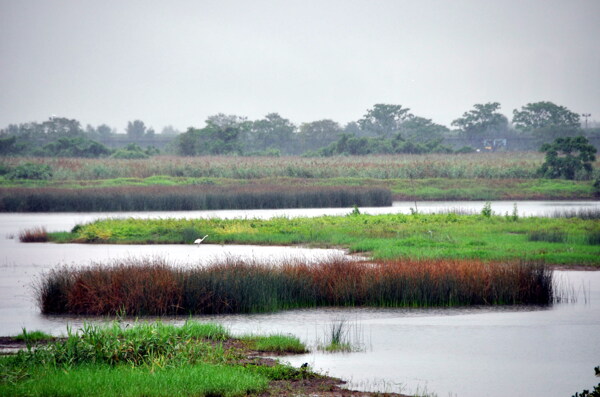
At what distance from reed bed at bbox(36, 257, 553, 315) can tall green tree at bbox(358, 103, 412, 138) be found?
101121 mm

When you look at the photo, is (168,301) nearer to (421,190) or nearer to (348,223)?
(348,223)

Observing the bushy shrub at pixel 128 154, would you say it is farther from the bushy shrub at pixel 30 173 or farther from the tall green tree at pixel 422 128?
the tall green tree at pixel 422 128

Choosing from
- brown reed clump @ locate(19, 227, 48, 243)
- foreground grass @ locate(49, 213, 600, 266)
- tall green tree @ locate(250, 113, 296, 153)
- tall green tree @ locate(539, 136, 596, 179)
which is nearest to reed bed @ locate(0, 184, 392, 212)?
foreground grass @ locate(49, 213, 600, 266)

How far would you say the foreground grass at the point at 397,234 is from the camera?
20.6 meters

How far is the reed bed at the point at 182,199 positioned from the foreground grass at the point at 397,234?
960cm

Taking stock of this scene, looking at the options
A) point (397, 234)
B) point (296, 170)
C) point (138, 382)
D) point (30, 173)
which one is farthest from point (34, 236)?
point (296, 170)

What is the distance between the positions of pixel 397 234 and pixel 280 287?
32.2 ft

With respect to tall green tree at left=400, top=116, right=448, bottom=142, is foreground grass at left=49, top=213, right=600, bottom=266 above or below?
below

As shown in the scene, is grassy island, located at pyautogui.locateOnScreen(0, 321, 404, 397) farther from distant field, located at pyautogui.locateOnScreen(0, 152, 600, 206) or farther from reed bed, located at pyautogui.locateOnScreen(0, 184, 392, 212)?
distant field, located at pyautogui.locateOnScreen(0, 152, 600, 206)

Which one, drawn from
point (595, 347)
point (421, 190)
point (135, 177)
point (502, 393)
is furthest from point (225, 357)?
point (135, 177)

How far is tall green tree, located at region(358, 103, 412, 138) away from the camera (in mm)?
117000

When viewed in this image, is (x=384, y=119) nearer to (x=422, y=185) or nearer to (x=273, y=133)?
(x=273, y=133)

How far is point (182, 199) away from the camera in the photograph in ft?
129

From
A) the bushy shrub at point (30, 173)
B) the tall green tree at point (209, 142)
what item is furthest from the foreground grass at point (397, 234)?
the tall green tree at point (209, 142)
